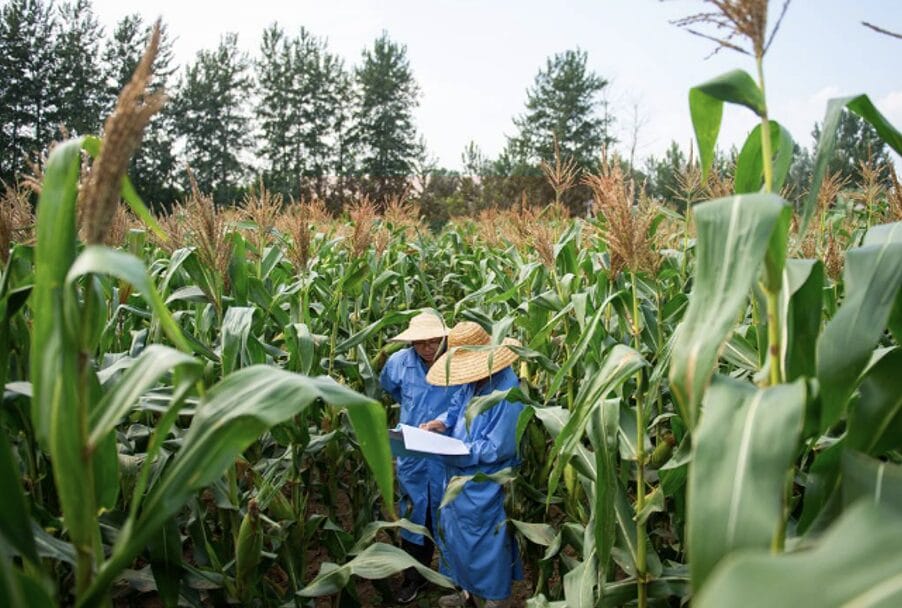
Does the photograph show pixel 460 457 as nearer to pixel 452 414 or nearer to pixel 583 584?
pixel 452 414

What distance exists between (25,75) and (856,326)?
50.0m

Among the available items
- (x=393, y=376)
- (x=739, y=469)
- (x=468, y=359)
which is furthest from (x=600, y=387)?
(x=393, y=376)

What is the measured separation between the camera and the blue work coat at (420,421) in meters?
3.92

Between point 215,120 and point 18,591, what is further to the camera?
point 215,120

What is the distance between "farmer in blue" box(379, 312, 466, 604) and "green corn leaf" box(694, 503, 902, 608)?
306 centimetres

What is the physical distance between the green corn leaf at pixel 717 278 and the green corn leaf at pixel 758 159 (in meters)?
0.30

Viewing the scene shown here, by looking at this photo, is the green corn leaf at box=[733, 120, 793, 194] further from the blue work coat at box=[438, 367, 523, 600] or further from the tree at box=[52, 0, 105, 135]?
the tree at box=[52, 0, 105, 135]

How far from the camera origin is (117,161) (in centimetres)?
108

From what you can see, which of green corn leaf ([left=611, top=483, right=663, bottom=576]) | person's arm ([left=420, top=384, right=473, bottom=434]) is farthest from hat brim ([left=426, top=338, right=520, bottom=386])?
green corn leaf ([left=611, top=483, right=663, bottom=576])

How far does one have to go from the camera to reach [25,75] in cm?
4059

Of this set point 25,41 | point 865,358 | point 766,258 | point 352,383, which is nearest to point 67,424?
point 766,258

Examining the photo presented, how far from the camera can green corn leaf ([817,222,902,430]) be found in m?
1.24

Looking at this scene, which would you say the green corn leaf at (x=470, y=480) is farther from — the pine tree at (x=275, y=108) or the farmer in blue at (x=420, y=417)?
the pine tree at (x=275, y=108)

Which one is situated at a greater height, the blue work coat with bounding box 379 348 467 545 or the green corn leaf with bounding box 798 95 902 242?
the green corn leaf with bounding box 798 95 902 242
